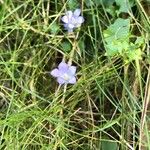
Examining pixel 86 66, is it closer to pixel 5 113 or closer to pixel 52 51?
pixel 52 51

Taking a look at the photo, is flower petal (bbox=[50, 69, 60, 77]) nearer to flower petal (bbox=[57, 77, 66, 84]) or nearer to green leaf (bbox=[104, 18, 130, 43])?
flower petal (bbox=[57, 77, 66, 84])

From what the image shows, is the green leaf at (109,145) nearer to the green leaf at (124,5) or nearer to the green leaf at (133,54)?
the green leaf at (133,54)

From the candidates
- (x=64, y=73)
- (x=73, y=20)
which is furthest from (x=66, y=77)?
(x=73, y=20)

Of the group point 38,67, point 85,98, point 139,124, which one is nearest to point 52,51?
point 38,67

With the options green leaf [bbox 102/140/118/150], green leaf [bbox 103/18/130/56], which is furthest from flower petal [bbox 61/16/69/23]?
green leaf [bbox 102/140/118/150]

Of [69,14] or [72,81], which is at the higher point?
[69,14]

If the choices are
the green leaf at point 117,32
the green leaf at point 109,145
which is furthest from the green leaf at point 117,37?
the green leaf at point 109,145

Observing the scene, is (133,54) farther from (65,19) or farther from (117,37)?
(65,19)
